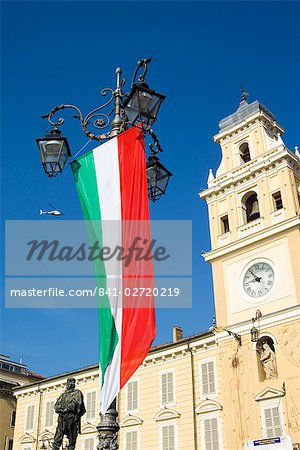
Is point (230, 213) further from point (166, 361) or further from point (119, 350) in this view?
point (119, 350)

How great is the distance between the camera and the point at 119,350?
8.05 metres

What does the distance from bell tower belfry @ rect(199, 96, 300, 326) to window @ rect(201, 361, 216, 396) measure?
2.33 metres

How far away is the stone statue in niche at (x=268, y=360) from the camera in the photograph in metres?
23.5

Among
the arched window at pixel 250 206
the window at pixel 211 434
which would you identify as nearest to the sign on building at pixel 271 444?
the window at pixel 211 434

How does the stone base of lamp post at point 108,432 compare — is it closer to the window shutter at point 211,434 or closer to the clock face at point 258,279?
the window shutter at point 211,434

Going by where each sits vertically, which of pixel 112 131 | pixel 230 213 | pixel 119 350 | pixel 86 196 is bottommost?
pixel 119 350

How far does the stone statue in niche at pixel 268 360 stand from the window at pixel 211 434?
3.53 meters

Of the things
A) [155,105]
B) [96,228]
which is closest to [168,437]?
[96,228]

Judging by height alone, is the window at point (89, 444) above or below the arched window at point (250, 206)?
below

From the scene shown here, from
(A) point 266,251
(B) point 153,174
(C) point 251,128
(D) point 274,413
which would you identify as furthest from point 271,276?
(B) point 153,174

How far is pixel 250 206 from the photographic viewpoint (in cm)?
2855

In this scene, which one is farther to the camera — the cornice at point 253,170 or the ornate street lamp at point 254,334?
the cornice at point 253,170

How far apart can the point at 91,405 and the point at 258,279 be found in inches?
520

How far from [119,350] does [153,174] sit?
4.34m
